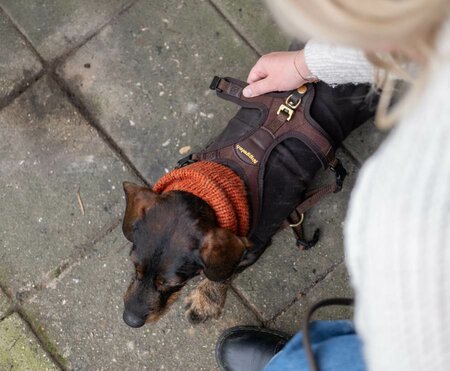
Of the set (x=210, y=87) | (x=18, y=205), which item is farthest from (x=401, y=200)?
(x=18, y=205)

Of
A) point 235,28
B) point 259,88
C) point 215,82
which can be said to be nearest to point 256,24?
point 235,28

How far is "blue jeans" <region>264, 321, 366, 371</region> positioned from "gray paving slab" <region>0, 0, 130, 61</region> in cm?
191

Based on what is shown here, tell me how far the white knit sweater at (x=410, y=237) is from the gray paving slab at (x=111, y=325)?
1.60 m

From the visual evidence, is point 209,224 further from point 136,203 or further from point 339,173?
point 339,173

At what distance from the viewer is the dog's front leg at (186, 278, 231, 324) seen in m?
2.63

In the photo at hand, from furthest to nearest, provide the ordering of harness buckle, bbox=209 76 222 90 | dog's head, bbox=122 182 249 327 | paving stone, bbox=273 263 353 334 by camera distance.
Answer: paving stone, bbox=273 263 353 334 < harness buckle, bbox=209 76 222 90 < dog's head, bbox=122 182 249 327

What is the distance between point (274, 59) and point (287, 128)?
0.30 m

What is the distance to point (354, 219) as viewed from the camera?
125 cm

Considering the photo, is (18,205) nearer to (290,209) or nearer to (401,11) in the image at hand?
(290,209)

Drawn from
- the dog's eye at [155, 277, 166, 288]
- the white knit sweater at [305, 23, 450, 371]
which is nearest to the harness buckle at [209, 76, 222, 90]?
the dog's eye at [155, 277, 166, 288]

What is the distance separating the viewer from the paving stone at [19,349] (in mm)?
2779

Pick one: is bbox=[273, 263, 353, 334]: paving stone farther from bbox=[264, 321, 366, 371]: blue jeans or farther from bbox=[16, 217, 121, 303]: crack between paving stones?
bbox=[16, 217, 121, 303]: crack between paving stones

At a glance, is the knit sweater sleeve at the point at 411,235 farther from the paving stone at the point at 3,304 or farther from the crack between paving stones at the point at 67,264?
the paving stone at the point at 3,304

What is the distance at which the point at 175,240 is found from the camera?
212 centimetres
